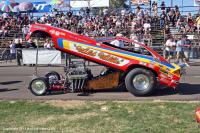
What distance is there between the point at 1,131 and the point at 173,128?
3200 mm

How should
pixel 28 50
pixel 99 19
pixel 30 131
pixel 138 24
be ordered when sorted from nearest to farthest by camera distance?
pixel 30 131 < pixel 28 50 < pixel 138 24 < pixel 99 19

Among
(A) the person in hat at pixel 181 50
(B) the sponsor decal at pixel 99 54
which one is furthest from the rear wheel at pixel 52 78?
(A) the person in hat at pixel 181 50

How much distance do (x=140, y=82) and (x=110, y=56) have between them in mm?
1120

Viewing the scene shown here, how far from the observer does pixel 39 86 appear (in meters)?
12.9

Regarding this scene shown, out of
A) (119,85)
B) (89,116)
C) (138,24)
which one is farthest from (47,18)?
(89,116)

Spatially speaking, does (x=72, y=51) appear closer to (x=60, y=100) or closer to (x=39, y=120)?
(x=60, y=100)

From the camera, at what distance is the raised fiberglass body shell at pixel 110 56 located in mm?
12625

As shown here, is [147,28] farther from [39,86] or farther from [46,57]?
[39,86]

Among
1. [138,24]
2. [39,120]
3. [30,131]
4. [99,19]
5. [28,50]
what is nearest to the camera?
[30,131]

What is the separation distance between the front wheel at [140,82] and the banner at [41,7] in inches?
1135

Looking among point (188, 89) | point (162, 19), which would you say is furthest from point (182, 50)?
point (188, 89)

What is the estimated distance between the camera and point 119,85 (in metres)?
13.2

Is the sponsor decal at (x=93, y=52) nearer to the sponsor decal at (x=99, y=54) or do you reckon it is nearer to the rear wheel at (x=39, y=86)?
the sponsor decal at (x=99, y=54)

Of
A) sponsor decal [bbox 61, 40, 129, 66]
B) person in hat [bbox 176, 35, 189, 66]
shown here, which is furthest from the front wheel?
person in hat [bbox 176, 35, 189, 66]
